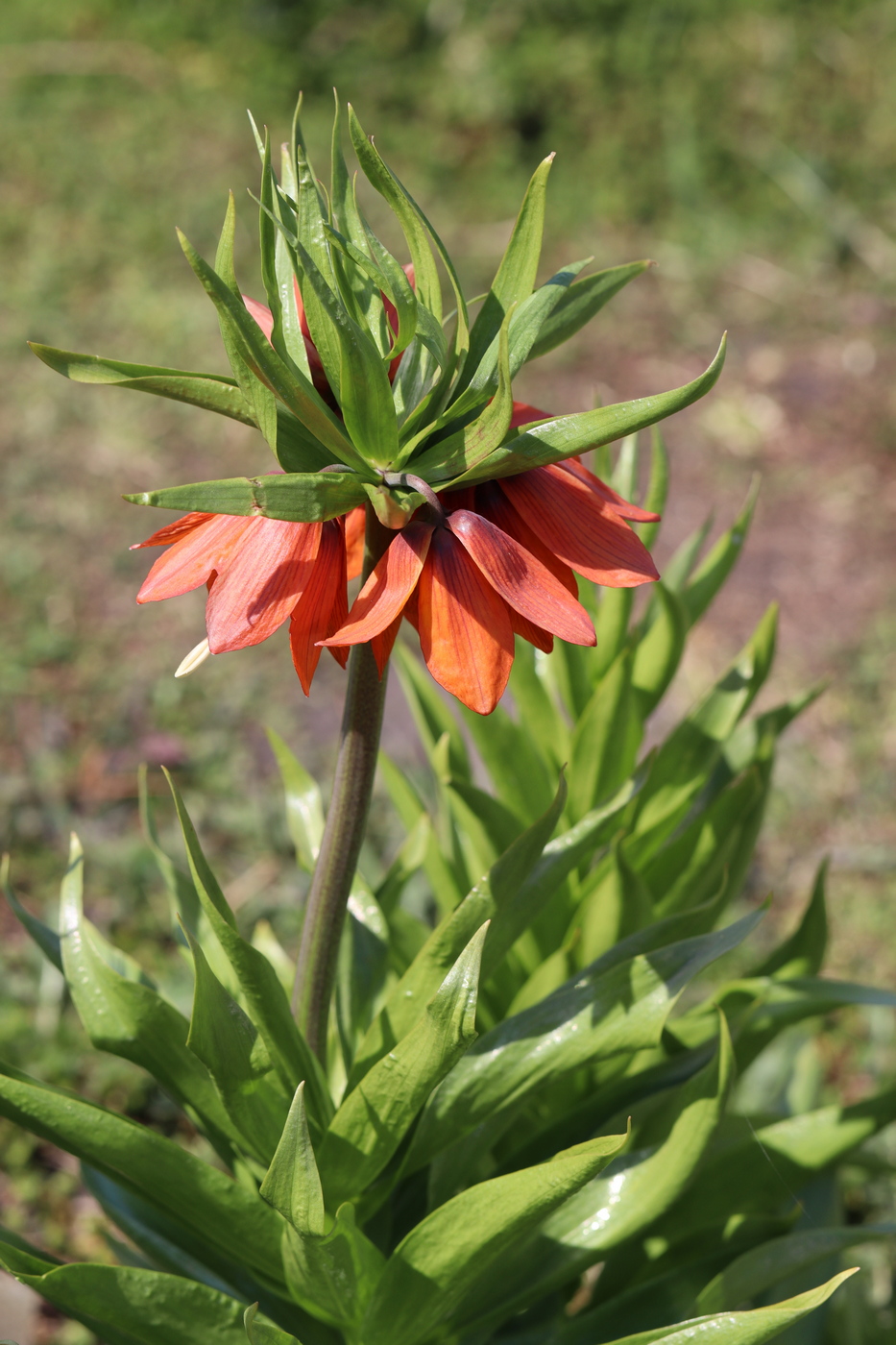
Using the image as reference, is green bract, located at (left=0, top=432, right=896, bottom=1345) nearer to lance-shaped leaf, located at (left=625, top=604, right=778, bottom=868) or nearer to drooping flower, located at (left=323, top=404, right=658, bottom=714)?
lance-shaped leaf, located at (left=625, top=604, right=778, bottom=868)

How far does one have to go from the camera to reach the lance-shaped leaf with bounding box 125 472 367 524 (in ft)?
1.91

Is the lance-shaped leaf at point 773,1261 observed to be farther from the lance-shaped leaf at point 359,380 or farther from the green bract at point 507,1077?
the lance-shaped leaf at point 359,380

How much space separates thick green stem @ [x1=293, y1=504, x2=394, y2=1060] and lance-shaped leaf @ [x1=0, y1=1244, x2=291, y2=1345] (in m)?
0.21

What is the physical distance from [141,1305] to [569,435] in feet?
2.19

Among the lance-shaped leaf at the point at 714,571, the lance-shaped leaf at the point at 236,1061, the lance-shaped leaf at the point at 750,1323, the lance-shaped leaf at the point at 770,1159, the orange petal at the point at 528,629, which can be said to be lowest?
the lance-shaped leaf at the point at 750,1323

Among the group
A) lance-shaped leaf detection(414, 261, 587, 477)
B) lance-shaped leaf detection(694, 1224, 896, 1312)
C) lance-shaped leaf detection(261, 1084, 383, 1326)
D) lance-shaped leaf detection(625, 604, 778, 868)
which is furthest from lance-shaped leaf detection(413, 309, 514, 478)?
lance-shaped leaf detection(694, 1224, 896, 1312)

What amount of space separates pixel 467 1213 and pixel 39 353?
629 mm

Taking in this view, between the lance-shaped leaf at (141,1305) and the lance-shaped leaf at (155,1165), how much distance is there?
0.05m

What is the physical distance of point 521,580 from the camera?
626mm

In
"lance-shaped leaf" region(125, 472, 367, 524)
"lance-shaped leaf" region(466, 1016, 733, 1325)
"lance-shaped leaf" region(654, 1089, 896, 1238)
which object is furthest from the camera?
"lance-shaped leaf" region(654, 1089, 896, 1238)

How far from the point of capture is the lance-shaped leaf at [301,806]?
46.0 inches

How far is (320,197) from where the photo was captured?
2.23 ft

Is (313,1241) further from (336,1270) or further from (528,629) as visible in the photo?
(528,629)

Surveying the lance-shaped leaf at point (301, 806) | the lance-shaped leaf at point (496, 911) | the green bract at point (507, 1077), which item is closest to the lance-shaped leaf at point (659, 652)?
the green bract at point (507, 1077)
